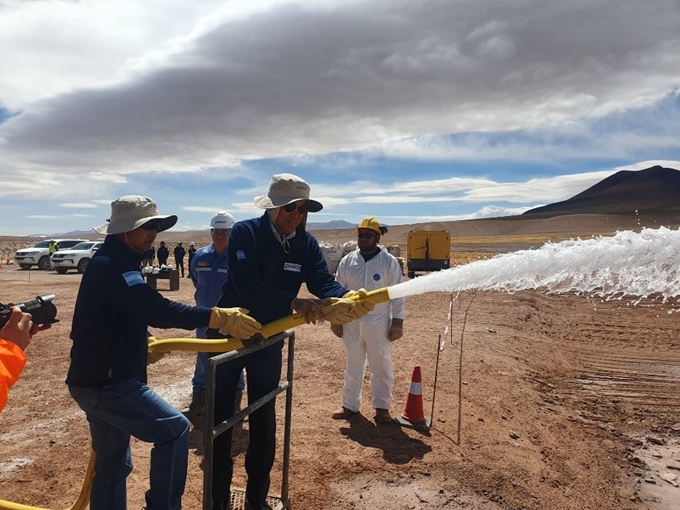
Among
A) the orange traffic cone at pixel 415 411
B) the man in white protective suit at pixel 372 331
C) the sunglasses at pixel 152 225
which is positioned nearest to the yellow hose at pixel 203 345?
the sunglasses at pixel 152 225

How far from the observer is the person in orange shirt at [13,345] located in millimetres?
2043

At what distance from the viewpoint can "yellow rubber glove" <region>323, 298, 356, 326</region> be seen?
3109 mm

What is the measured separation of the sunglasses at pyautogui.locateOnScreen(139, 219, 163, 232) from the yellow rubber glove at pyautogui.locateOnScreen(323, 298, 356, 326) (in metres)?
1.09

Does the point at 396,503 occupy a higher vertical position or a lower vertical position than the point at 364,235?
lower

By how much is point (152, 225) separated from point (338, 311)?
119cm

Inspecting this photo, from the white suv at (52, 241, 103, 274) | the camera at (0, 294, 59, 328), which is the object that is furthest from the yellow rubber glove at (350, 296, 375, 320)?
the white suv at (52, 241, 103, 274)

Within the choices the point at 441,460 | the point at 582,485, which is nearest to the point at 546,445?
the point at 582,485

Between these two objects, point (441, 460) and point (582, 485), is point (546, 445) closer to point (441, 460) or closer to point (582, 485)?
point (582, 485)

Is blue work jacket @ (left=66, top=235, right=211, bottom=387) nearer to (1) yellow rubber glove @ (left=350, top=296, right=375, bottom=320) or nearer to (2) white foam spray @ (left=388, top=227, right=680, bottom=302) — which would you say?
(1) yellow rubber glove @ (left=350, top=296, right=375, bottom=320)

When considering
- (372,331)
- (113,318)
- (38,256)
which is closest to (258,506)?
(113,318)

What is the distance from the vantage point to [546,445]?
5492 mm

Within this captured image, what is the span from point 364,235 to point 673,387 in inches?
219

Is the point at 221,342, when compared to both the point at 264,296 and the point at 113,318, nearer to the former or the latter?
the point at 264,296

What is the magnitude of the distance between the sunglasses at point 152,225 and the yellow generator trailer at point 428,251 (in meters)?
22.7
